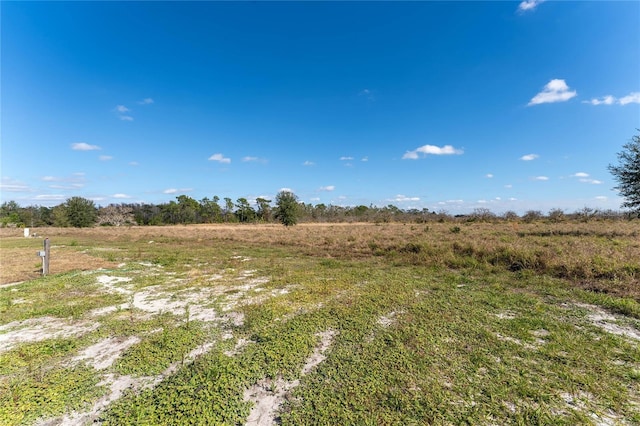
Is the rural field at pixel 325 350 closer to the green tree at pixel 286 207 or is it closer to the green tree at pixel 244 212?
the green tree at pixel 286 207

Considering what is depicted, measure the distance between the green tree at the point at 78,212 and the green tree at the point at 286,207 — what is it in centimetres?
3699

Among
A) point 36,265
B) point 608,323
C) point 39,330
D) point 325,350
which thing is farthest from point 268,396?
point 36,265

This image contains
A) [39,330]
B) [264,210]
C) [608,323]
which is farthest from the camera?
[264,210]

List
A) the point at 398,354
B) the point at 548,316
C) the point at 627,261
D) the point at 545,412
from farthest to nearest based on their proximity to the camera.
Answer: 1. the point at 627,261
2. the point at 548,316
3. the point at 398,354
4. the point at 545,412

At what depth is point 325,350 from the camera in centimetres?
373

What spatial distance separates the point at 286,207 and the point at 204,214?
4861cm

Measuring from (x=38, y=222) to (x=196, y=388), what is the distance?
78.3m

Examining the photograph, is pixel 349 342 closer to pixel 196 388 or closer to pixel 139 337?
pixel 196 388

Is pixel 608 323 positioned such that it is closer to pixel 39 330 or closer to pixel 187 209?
pixel 39 330

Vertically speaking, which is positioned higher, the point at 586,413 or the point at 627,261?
the point at 627,261

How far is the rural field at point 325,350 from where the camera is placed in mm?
2584

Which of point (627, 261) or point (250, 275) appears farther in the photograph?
point (250, 275)

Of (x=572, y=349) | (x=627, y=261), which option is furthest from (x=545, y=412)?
(x=627, y=261)

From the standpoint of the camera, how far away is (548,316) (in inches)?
194
